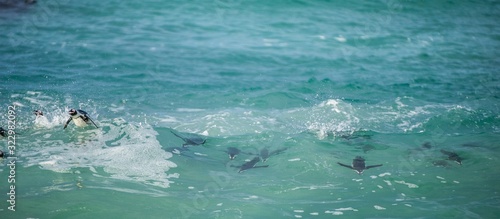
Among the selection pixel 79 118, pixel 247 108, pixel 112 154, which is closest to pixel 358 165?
pixel 247 108

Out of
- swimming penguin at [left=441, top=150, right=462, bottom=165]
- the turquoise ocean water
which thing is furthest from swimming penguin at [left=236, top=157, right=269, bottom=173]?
swimming penguin at [left=441, top=150, right=462, bottom=165]

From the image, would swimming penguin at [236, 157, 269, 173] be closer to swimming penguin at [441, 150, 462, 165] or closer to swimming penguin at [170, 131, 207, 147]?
swimming penguin at [170, 131, 207, 147]

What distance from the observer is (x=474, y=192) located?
7.93 metres

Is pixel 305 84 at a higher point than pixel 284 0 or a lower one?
lower

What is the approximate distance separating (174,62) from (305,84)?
487 cm

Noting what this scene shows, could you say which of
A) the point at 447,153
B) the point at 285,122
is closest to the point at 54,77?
the point at 285,122

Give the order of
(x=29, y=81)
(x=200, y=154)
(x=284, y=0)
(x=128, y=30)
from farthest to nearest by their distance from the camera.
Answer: (x=284, y=0)
(x=128, y=30)
(x=29, y=81)
(x=200, y=154)

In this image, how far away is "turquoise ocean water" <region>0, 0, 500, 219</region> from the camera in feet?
24.9

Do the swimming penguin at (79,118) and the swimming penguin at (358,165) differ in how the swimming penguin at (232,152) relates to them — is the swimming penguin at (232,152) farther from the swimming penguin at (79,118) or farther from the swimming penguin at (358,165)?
the swimming penguin at (79,118)

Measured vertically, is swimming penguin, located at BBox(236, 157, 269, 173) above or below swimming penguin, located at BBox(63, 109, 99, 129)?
below

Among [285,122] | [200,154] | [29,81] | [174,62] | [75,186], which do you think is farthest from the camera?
[174,62]

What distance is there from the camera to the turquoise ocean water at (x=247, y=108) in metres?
7.58

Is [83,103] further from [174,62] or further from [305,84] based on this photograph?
[305,84]

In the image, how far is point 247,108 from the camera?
12617 mm
